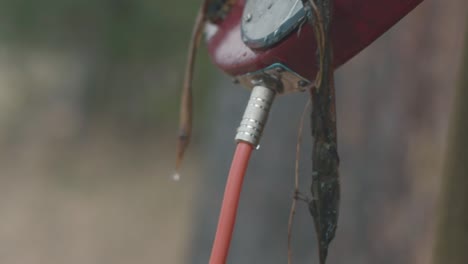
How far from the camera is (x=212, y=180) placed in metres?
0.98

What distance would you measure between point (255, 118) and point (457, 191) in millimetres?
123

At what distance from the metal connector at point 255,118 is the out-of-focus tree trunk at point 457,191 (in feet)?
0.35

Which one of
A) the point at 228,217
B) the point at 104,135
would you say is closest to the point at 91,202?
the point at 104,135

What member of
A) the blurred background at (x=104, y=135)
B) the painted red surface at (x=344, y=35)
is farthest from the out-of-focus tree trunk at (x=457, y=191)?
the blurred background at (x=104, y=135)

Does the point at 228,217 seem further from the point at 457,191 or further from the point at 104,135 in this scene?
the point at 104,135

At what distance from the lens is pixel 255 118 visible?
278 mm

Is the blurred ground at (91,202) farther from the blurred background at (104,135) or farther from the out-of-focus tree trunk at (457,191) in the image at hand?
the out-of-focus tree trunk at (457,191)

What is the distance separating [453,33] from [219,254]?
33 centimetres

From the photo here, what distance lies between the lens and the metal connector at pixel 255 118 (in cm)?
28

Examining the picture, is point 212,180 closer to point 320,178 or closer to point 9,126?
point 320,178

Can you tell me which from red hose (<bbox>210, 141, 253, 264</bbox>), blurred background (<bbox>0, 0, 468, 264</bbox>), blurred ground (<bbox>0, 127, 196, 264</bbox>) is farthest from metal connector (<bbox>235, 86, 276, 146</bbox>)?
blurred ground (<bbox>0, 127, 196, 264</bbox>)

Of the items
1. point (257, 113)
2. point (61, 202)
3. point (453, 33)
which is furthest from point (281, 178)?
point (61, 202)

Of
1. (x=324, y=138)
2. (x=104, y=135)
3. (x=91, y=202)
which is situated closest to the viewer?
(x=324, y=138)

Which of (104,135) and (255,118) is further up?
(104,135)
